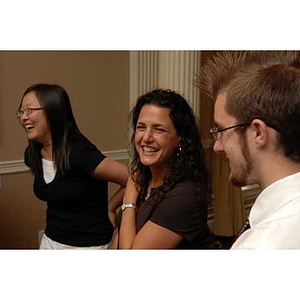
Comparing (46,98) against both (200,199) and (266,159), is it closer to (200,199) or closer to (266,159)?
(200,199)

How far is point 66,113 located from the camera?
51.3 inches

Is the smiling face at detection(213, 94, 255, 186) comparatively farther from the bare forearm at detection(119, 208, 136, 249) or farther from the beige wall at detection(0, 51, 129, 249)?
the beige wall at detection(0, 51, 129, 249)

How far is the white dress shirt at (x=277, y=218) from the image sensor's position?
64 cm

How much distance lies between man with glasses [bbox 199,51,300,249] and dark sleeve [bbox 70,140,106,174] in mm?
561

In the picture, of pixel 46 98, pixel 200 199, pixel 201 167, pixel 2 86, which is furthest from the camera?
pixel 2 86

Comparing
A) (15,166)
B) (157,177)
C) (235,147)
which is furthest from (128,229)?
(15,166)

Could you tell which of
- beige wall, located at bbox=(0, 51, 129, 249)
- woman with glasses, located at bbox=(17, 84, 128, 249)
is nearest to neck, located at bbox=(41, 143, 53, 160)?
woman with glasses, located at bbox=(17, 84, 128, 249)

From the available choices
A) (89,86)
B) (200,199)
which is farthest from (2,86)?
(200,199)

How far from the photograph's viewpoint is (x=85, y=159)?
124cm

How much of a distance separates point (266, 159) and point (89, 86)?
1188mm

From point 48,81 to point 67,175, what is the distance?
526 millimetres

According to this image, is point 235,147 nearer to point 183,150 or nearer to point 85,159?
point 183,150

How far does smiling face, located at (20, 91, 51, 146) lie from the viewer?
1.31 m
